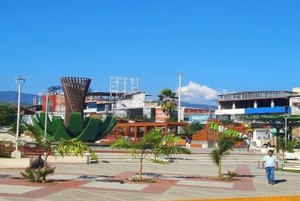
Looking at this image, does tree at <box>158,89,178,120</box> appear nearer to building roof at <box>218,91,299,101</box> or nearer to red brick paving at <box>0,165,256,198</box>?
building roof at <box>218,91,299,101</box>

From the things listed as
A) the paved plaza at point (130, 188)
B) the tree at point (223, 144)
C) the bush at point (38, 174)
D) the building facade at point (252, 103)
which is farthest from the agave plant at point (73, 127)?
the building facade at point (252, 103)

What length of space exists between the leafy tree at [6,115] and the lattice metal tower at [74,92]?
3859 cm

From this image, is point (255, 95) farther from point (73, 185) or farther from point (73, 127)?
point (73, 185)

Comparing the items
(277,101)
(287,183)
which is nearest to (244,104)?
(277,101)

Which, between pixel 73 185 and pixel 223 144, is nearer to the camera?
pixel 73 185

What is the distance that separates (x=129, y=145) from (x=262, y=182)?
5.68 meters

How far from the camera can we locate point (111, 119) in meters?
45.5

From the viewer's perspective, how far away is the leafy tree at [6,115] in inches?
3162

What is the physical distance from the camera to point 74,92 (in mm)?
44312

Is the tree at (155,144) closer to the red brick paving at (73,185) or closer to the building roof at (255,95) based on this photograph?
the red brick paving at (73,185)

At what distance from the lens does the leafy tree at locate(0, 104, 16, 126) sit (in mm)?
80312

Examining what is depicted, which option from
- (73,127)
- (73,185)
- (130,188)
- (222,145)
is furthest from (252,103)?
(73,185)

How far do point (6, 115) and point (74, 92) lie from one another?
4099 cm

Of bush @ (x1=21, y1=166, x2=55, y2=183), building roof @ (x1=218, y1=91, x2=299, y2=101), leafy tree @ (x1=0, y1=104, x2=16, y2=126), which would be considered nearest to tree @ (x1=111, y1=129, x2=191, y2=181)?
bush @ (x1=21, y1=166, x2=55, y2=183)
